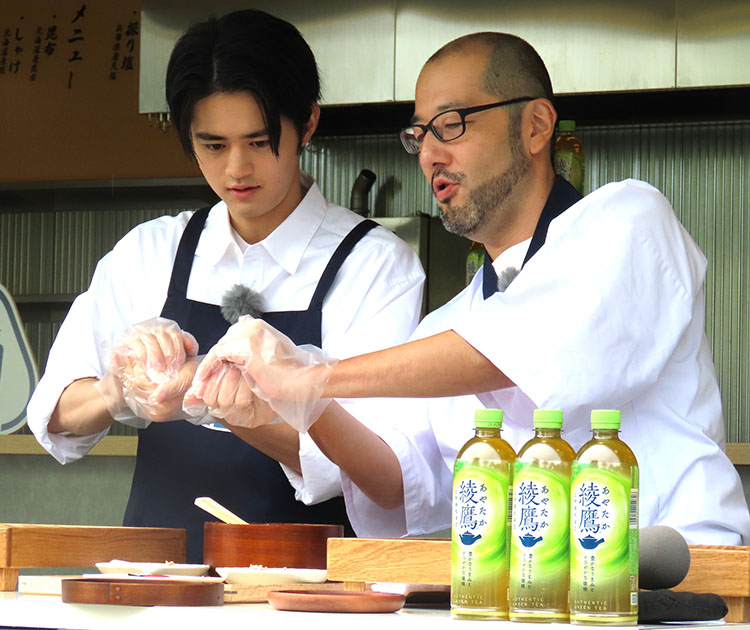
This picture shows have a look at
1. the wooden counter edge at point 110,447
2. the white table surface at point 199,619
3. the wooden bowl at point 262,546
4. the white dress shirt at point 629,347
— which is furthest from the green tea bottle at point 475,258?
the white table surface at point 199,619

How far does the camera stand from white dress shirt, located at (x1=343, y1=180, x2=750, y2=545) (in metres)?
1.35

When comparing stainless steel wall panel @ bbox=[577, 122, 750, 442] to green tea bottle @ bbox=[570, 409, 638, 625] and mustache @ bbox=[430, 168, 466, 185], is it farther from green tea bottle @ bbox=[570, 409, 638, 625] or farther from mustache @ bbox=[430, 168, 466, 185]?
green tea bottle @ bbox=[570, 409, 638, 625]

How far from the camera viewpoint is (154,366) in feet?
A: 5.07

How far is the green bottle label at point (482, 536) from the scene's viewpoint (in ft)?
3.44

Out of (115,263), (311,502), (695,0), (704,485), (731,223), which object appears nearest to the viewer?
(704,485)

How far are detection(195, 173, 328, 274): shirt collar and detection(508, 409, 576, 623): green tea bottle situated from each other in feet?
3.01

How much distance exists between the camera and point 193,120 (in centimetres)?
184

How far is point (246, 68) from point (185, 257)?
0.32 meters

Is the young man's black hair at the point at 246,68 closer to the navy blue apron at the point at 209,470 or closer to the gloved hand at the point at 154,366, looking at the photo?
the navy blue apron at the point at 209,470

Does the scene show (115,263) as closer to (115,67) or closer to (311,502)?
(311,502)

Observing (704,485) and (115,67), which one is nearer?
(704,485)

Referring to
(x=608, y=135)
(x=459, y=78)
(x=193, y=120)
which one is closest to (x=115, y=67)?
(x=608, y=135)

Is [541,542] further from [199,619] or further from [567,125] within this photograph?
[567,125]

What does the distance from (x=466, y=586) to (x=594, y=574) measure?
0.12 meters
